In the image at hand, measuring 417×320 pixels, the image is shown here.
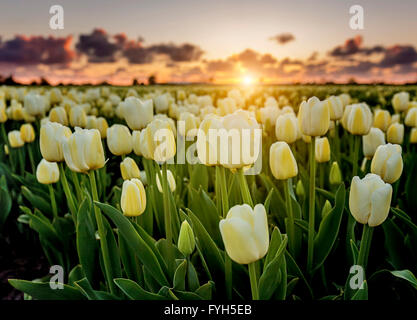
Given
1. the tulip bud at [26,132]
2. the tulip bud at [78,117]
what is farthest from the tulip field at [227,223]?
the tulip bud at [26,132]

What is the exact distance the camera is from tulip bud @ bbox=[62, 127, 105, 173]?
1.18 metres

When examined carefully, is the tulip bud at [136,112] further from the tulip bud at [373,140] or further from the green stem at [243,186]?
the tulip bud at [373,140]

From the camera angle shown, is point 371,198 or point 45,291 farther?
point 45,291

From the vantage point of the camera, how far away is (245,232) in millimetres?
831

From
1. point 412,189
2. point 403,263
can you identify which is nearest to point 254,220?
point 403,263

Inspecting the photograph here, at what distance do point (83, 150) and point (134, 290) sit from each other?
0.42 meters

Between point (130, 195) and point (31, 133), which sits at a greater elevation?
point (31, 133)

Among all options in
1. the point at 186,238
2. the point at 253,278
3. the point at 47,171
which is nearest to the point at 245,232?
the point at 253,278

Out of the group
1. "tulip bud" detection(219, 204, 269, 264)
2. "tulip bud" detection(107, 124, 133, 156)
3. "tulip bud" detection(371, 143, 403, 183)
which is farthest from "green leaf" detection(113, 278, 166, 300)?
"tulip bud" detection(371, 143, 403, 183)

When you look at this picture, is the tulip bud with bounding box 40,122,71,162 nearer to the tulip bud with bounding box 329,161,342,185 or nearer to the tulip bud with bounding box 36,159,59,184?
the tulip bud with bounding box 36,159,59,184

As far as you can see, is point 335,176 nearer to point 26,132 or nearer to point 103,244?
point 103,244
